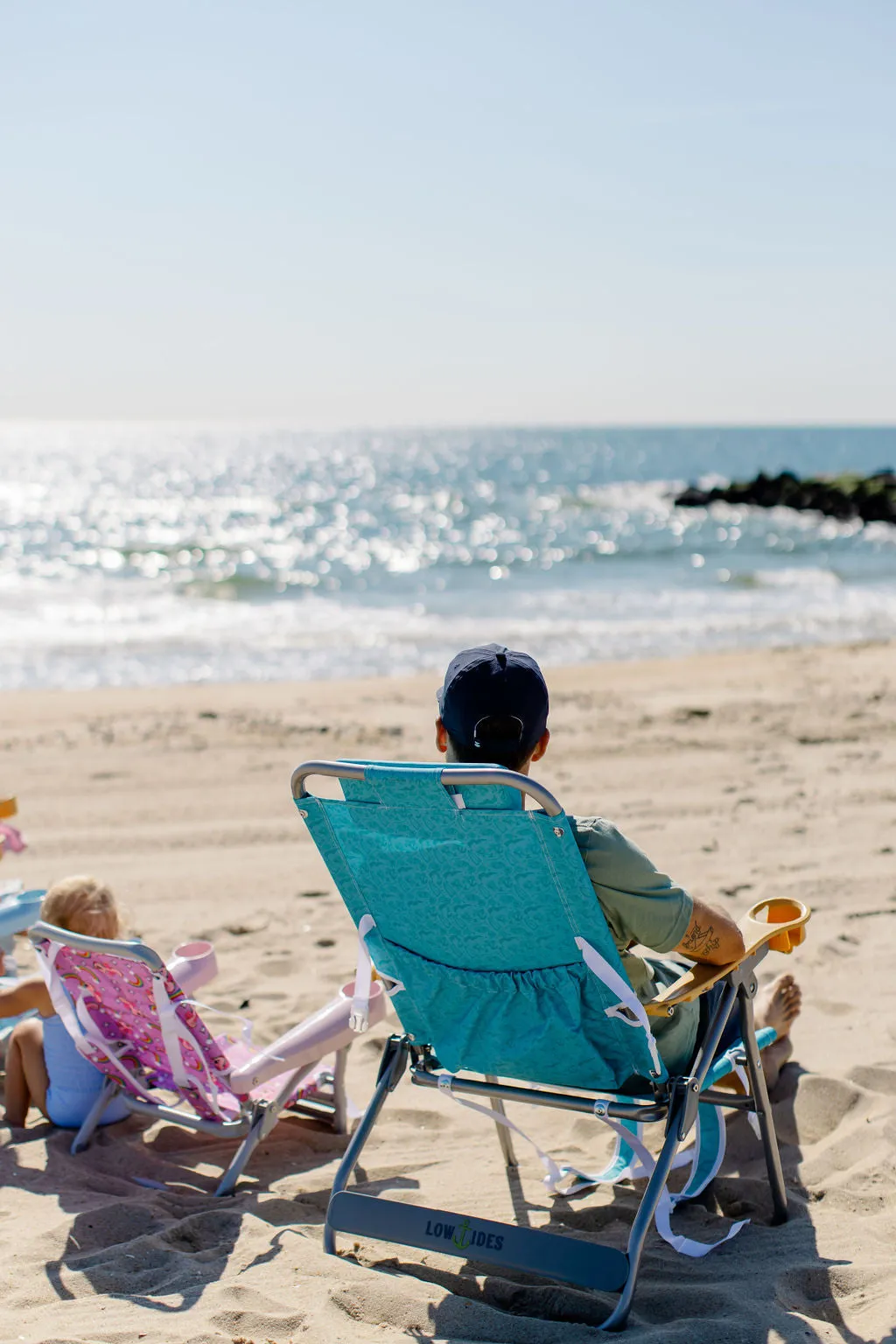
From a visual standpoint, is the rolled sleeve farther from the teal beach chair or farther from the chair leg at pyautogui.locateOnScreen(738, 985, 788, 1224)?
the chair leg at pyautogui.locateOnScreen(738, 985, 788, 1224)

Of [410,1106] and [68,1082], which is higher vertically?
[68,1082]

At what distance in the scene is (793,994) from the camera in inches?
136

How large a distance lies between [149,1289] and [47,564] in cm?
2543

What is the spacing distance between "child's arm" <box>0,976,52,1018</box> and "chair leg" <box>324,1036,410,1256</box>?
3.89 ft

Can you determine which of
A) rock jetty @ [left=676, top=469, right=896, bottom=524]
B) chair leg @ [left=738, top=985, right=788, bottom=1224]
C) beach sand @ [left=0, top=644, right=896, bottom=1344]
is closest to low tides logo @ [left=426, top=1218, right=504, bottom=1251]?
beach sand @ [left=0, top=644, right=896, bottom=1344]

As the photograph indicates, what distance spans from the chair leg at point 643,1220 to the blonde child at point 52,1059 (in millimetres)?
1588

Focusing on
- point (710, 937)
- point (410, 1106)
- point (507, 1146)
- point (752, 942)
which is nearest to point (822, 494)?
point (410, 1106)

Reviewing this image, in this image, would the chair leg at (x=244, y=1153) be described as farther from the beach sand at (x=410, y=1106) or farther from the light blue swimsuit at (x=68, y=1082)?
the light blue swimsuit at (x=68, y=1082)

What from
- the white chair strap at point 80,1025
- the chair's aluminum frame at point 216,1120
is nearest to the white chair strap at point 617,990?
the chair's aluminum frame at point 216,1120

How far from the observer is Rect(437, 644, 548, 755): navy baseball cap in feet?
8.04

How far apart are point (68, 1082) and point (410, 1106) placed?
37.7 inches

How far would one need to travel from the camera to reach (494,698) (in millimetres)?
2453

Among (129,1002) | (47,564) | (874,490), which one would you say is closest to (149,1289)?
(129,1002)

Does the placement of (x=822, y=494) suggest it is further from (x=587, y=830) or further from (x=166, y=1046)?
(x=587, y=830)
